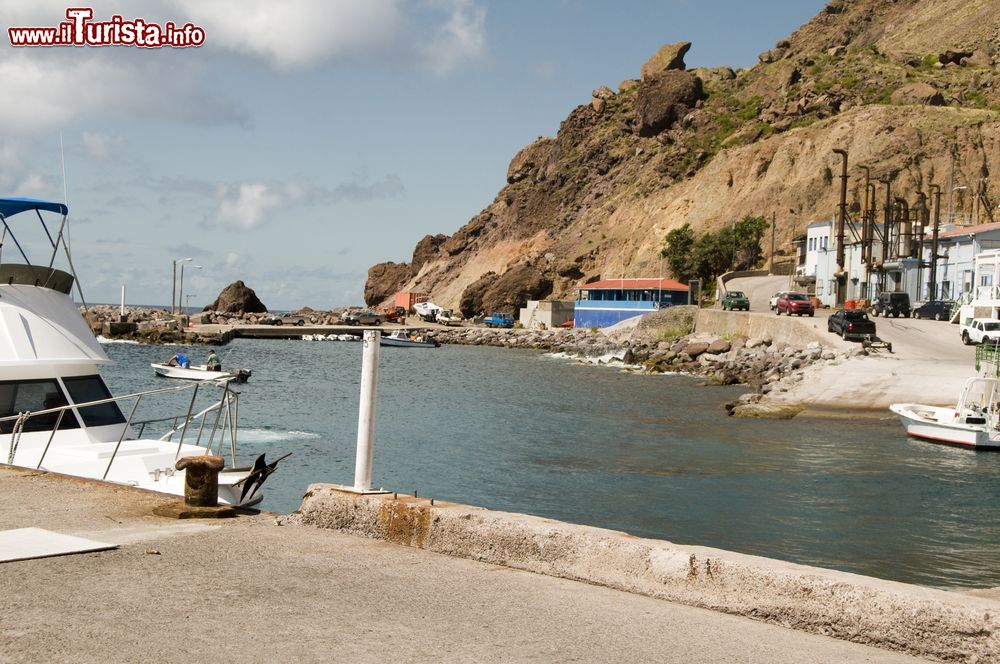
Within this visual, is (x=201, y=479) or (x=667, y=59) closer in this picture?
(x=201, y=479)

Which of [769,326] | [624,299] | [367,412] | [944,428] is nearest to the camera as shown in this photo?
[367,412]

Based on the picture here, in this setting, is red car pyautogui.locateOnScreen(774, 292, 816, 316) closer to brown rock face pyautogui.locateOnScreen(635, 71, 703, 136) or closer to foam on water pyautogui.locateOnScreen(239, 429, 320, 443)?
foam on water pyautogui.locateOnScreen(239, 429, 320, 443)

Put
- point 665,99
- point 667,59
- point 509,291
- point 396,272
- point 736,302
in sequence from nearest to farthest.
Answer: point 736,302
point 509,291
point 665,99
point 667,59
point 396,272

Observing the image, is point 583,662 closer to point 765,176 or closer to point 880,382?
point 880,382

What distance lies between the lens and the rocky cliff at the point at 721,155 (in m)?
107

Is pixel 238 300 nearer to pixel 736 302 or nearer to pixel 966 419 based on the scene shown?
pixel 736 302

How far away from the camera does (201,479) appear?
1056cm

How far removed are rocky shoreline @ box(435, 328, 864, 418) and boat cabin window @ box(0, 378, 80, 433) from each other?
30520 millimetres

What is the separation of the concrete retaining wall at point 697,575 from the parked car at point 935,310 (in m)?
56.5

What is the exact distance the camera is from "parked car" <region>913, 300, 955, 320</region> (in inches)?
2296

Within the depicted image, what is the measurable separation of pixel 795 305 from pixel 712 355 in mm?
6620

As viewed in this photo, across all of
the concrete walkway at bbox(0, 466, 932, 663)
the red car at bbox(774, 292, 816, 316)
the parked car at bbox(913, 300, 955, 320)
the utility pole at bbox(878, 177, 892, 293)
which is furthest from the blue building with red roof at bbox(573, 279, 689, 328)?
the concrete walkway at bbox(0, 466, 932, 663)

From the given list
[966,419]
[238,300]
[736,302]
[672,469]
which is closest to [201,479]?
[672,469]

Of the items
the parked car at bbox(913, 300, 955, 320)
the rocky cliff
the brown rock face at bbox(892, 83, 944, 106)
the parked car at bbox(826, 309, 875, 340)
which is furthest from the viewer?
the brown rock face at bbox(892, 83, 944, 106)
